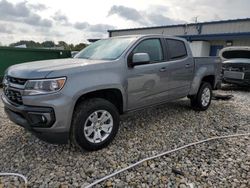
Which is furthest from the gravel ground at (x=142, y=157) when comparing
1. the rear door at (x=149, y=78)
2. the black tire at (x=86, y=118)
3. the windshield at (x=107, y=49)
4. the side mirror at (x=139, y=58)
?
the windshield at (x=107, y=49)

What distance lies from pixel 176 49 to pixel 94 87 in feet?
8.14

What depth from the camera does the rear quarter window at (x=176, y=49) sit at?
5.05m

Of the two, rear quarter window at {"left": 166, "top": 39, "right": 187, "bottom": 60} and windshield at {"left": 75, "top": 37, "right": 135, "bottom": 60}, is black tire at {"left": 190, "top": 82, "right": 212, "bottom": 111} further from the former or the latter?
windshield at {"left": 75, "top": 37, "right": 135, "bottom": 60}

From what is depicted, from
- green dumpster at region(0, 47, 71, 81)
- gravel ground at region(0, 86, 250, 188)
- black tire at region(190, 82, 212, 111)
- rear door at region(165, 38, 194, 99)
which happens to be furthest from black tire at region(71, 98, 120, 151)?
Result: green dumpster at region(0, 47, 71, 81)

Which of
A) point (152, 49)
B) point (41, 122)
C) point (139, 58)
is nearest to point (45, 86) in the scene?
point (41, 122)

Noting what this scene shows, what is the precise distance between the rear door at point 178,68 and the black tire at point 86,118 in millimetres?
1626

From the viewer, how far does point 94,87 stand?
3.53 m

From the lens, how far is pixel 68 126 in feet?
10.9

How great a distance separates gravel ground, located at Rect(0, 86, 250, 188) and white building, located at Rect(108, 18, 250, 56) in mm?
13950

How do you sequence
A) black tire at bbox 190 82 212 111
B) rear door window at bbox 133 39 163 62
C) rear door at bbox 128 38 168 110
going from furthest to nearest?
black tire at bbox 190 82 212 111
rear door window at bbox 133 39 163 62
rear door at bbox 128 38 168 110

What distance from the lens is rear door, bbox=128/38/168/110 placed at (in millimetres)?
4117

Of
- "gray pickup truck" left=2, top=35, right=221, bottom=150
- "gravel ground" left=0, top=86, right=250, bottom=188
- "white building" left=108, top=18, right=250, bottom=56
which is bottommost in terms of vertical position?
"gravel ground" left=0, top=86, right=250, bottom=188

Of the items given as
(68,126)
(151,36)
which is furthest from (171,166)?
(151,36)

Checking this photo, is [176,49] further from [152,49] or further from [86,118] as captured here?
[86,118]
